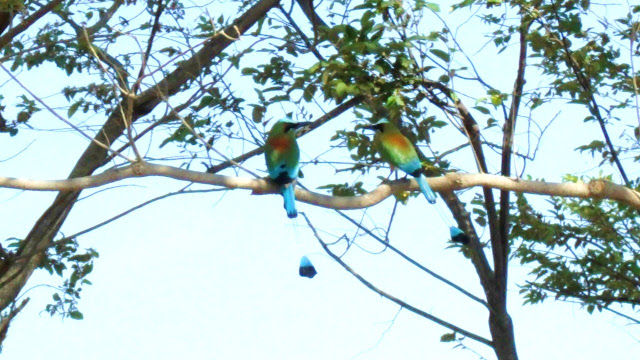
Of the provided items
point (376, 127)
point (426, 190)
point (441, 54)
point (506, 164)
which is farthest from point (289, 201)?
point (506, 164)

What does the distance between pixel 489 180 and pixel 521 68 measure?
5.83ft

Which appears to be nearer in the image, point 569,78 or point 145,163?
point 145,163

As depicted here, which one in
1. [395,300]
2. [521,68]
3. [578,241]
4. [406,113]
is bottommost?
[395,300]

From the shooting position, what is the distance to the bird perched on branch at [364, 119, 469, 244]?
5.35 meters

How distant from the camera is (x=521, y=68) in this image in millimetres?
6117

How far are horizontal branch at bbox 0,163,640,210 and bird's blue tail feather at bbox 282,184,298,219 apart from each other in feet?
0.18

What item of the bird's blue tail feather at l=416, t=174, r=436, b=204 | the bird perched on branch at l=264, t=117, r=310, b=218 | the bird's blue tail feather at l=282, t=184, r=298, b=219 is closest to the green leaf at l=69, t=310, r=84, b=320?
the bird perched on branch at l=264, t=117, r=310, b=218

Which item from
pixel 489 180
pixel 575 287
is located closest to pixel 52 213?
pixel 489 180

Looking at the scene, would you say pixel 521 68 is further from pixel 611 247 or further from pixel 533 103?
pixel 611 247

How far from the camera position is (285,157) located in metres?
5.38

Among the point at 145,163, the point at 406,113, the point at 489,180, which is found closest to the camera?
the point at 145,163

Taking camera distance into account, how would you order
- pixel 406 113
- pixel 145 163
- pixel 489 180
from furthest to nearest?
pixel 406 113 → pixel 489 180 → pixel 145 163

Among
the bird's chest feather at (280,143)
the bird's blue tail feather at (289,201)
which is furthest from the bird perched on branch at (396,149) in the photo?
the bird's blue tail feather at (289,201)

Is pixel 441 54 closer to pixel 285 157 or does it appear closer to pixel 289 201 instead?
pixel 285 157
